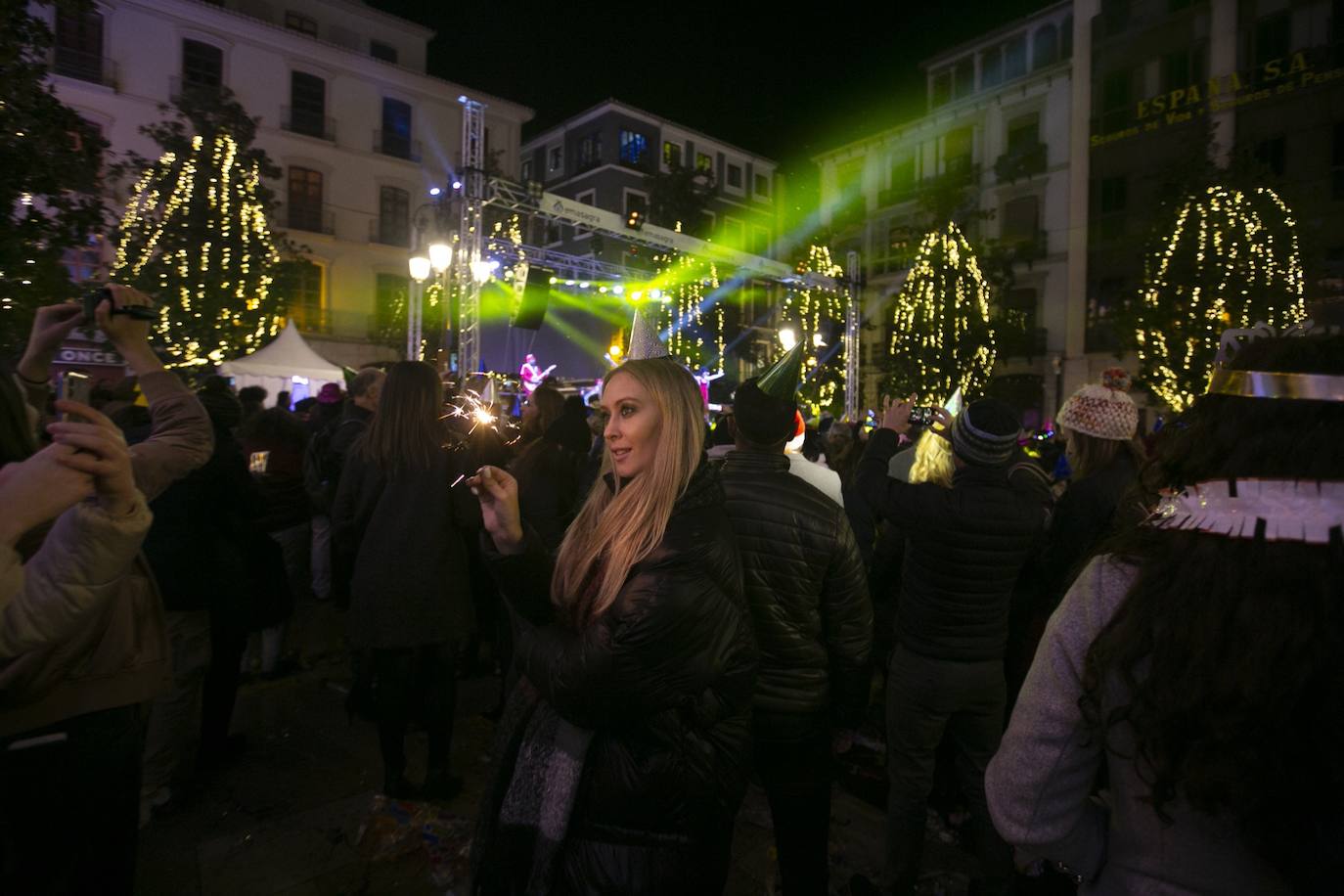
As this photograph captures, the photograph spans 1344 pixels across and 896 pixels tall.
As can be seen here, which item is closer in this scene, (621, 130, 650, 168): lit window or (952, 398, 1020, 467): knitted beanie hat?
(952, 398, 1020, 467): knitted beanie hat

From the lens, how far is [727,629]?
1800mm

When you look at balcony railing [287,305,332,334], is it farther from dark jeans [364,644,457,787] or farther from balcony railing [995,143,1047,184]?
dark jeans [364,644,457,787]

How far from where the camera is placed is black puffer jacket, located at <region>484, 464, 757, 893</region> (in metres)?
1.67

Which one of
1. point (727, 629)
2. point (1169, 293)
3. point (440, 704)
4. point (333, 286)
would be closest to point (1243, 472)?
point (727, 629)

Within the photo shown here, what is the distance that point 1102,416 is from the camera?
3.59 m

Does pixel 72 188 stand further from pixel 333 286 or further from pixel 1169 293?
pixel 333 286

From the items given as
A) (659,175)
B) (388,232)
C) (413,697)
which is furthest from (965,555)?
(388,232)

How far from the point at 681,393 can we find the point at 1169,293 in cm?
2075

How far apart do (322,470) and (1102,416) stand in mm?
5214

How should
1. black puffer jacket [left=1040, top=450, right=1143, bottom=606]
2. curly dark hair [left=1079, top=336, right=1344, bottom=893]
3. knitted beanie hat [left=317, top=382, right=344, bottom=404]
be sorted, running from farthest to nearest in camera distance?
knitted beanie hat [left=317, top=382, right=344, bottom=404] < black puffer jacket [left=1040, top=450, right=1143, bottom=606] < curly dark hair [left=1079, top=336, right=1344, bottom=893]

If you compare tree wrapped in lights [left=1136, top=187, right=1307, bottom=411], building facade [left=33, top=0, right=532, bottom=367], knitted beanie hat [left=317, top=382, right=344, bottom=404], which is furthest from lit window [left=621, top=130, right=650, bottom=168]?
knitted beanie hat [left=317, top=382, right=344, bottom=404]

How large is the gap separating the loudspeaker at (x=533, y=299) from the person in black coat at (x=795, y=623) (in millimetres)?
11275

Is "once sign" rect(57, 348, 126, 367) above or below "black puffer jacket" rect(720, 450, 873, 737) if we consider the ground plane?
above

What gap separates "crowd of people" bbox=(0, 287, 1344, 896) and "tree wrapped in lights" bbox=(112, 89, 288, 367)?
51.6 ft
